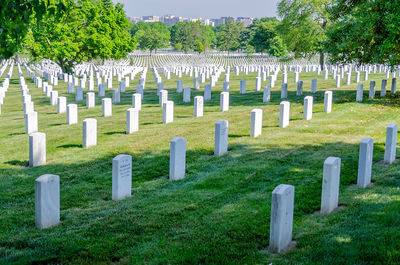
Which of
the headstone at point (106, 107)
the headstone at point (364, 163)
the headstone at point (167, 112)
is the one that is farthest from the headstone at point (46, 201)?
the headstone at point (106, 107)

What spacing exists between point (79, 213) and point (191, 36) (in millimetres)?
112288

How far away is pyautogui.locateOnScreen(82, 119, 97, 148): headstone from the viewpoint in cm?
1209

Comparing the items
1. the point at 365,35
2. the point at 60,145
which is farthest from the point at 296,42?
the point at 60,145

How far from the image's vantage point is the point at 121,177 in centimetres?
794

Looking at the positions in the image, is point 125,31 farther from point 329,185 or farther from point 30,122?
point 329,185

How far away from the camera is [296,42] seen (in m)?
43.3

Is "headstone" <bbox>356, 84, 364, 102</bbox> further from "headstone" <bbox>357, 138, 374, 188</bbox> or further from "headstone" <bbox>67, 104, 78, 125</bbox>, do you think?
"headstone" <bbox>357, 138, 374, 188</bbox>

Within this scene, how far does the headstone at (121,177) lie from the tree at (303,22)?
3593 cm

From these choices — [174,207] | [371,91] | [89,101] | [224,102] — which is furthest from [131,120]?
[371,91]

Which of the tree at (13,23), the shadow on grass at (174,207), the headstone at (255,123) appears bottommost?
the shadow on grass at (174,207)

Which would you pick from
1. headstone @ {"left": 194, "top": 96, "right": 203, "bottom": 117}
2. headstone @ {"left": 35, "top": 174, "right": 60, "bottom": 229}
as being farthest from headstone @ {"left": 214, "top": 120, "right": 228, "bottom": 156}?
headstone @ {"left": 194, "top": 96, "right": 203, "bottom": 117}

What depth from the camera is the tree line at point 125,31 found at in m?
6.11

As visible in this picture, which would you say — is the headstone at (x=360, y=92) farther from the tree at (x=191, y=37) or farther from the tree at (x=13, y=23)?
the tree at (x=191, y=37)

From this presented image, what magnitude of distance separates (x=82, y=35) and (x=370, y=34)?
2494 centimetres
